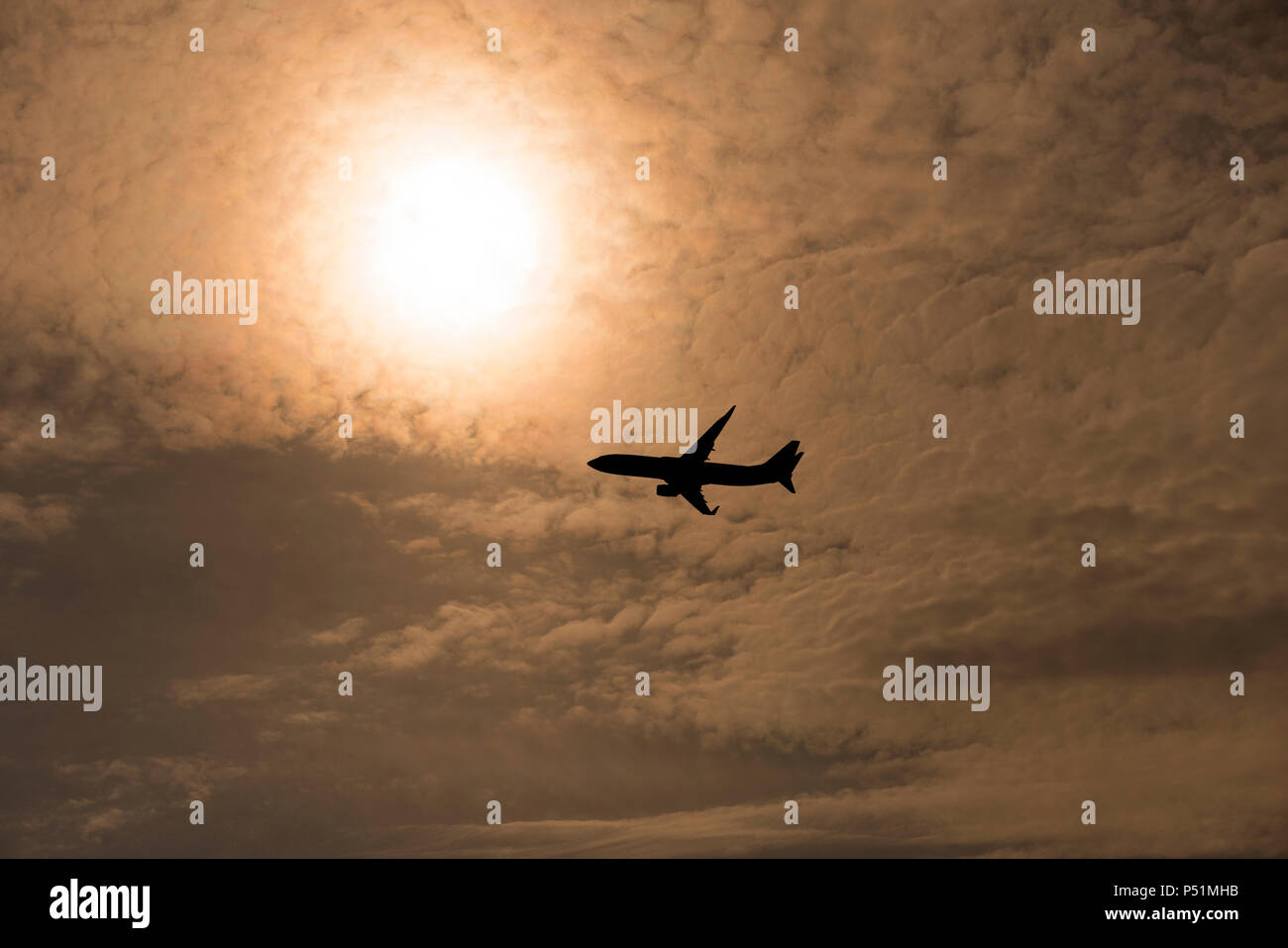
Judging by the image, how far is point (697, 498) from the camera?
4250 inches

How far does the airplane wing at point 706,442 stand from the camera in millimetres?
104438

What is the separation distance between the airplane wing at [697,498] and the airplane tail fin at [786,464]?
9832 mm

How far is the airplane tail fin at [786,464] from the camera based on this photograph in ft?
375

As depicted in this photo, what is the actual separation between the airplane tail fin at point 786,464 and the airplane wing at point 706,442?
10621mm

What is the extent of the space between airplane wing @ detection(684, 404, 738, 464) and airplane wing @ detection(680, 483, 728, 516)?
12.3 feet

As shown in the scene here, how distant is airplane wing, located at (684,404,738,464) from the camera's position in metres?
104

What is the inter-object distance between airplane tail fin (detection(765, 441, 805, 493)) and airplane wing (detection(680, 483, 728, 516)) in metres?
9.83
